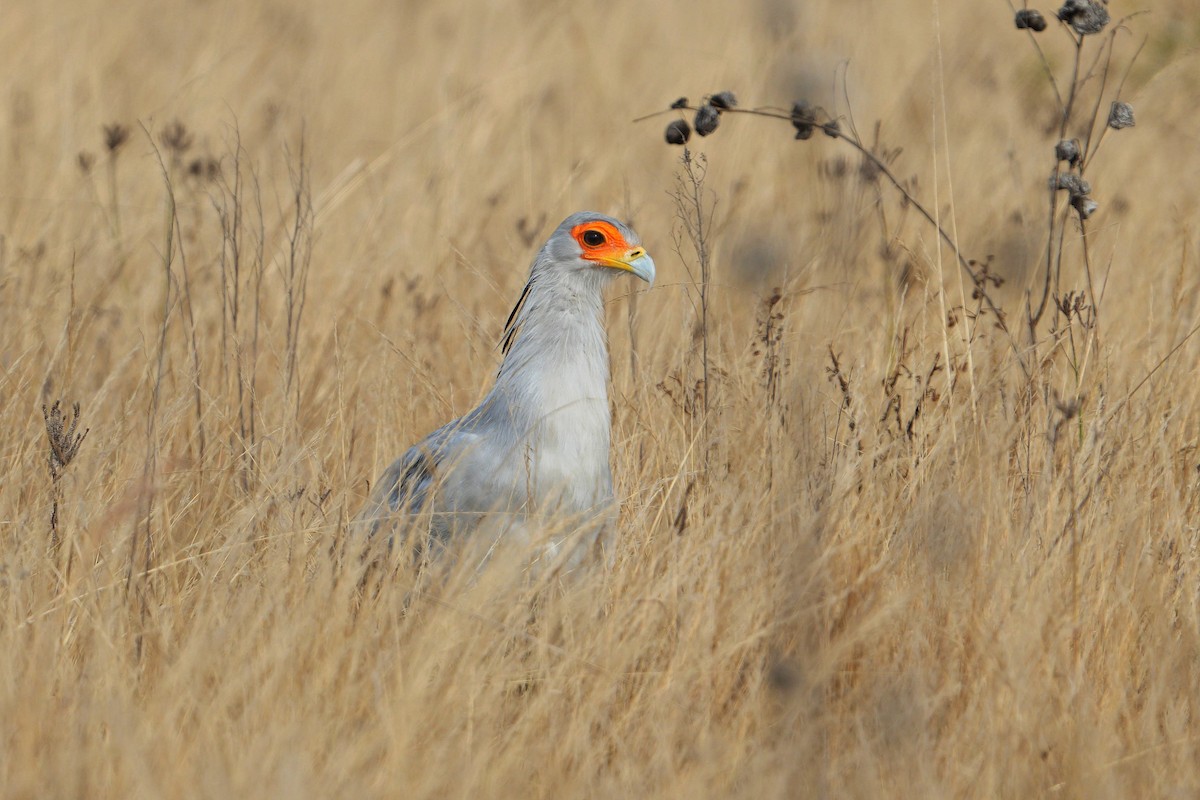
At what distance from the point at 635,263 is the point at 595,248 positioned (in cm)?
11

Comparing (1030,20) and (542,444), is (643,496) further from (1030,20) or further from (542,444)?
(1030,20)

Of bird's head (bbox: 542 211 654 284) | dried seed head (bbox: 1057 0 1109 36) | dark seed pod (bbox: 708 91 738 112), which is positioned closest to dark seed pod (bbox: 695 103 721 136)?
dark seed pod (bbox: 708 91 738 112)

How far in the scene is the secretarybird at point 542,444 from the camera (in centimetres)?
322

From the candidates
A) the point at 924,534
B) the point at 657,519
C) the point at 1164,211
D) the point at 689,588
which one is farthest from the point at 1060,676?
the point at 1164,211

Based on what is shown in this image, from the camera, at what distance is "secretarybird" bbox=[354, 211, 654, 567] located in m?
3.22

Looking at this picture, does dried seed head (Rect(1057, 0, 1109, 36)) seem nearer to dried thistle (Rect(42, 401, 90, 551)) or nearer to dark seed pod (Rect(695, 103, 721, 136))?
dark seed pod (Rect(695, 103, 721, 136))

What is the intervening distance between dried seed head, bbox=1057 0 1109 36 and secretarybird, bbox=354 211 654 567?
1163 millimetres

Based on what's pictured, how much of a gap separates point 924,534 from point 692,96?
4.34 m

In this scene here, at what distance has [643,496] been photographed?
371cm

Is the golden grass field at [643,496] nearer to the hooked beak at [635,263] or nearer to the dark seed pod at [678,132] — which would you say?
the hooked beak at [635,263]

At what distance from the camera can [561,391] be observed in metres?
3.39

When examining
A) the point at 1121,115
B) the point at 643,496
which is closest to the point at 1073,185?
the point at 1121,115

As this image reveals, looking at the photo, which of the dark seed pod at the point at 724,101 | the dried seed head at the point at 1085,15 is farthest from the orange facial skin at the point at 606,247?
the dried seed head at the point at 1085,15

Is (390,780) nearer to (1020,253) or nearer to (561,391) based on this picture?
(561,391)
